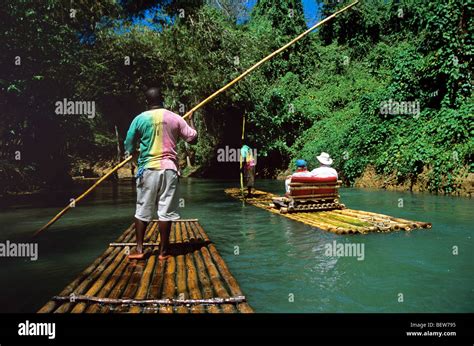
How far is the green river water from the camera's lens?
4473 mm

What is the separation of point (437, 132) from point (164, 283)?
14.7 meters

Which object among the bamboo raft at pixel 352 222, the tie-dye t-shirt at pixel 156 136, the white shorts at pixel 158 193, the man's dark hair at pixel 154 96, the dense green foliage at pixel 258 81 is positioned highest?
the dense green foliage at pixel 258 81

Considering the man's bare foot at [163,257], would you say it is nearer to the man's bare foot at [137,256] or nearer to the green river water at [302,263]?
the man's bare foot at [137,256]

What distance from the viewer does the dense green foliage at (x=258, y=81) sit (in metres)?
16.7

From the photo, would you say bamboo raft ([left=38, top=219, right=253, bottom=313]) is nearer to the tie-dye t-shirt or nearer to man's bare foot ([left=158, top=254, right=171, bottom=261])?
man's bare foot ([left=158, top=254, right=171, bottom=261])

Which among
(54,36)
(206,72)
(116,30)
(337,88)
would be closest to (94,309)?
(54,36)

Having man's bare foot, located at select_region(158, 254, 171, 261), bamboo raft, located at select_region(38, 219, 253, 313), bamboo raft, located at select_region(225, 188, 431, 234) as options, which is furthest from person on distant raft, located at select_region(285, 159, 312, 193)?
man's bare foot, located at select_region(158, 254, 171, 261)

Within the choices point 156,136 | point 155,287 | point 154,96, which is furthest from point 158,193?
point 155,287

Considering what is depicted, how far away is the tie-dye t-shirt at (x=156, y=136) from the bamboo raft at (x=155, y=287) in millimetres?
1326

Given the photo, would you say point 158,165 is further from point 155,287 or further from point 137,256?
point 155,287

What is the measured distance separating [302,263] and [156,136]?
2.69 meters

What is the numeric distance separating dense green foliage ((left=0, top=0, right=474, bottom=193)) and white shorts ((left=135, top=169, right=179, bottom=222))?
12.4 m

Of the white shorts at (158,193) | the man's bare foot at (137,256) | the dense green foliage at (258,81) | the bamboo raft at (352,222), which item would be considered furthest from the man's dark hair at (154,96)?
the dense green foliage at (258,81)

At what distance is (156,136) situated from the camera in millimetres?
5742
